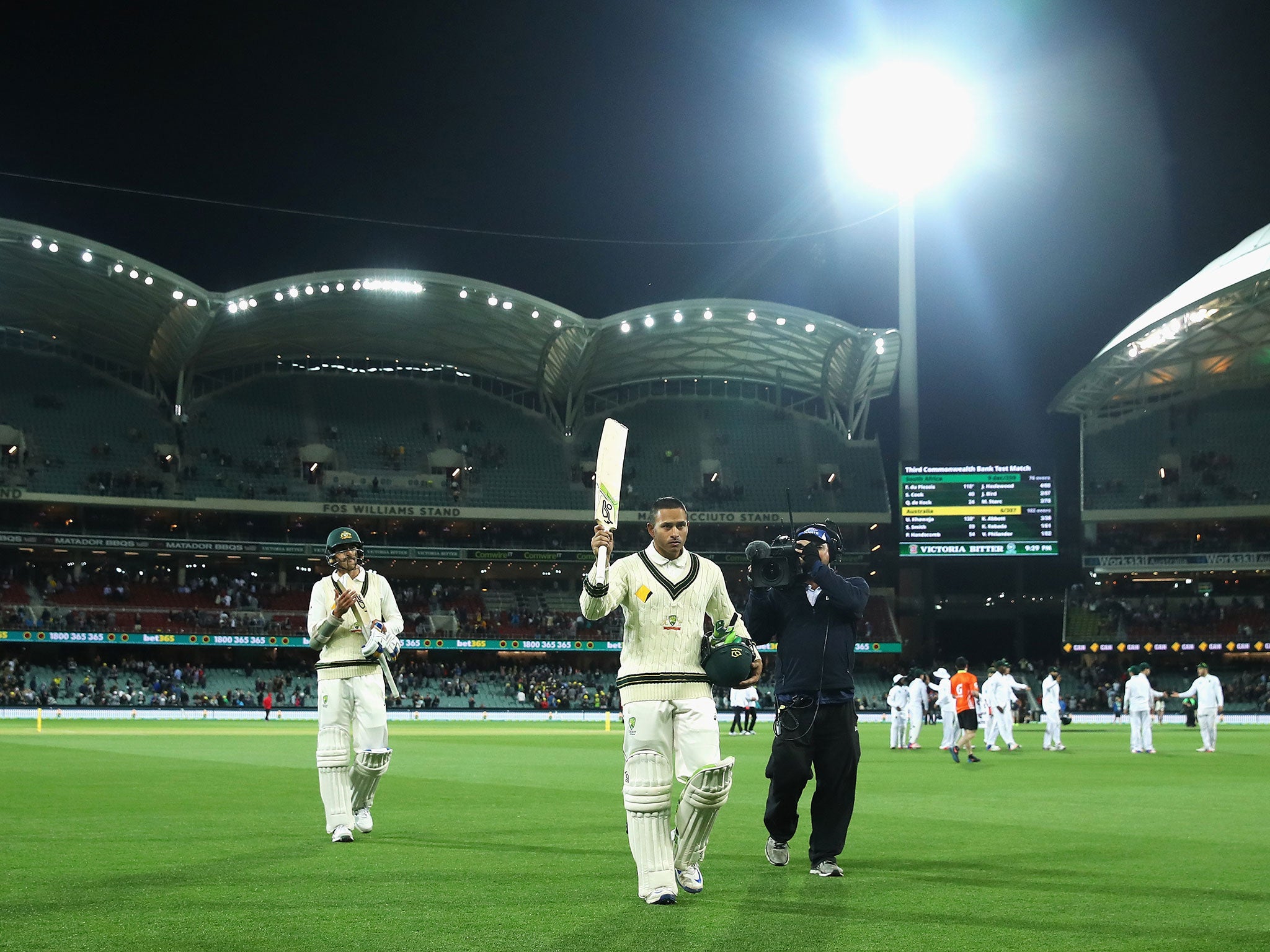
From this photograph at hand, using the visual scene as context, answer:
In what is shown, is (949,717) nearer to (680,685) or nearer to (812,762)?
(812,762)

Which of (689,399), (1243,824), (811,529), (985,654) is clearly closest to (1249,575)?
(985,654)

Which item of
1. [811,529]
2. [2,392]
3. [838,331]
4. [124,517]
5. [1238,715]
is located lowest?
[1238,715]

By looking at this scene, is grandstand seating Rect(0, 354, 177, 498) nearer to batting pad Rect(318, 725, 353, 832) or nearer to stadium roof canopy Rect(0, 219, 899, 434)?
stadium roof canopy Rect(0, 219, 899, 434)

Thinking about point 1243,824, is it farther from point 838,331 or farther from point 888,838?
point 838,331

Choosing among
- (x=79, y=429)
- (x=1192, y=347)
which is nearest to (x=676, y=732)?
(x=1192, y=347)

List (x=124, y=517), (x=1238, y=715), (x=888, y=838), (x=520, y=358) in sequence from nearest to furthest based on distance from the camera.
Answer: (x=888, y=838) → (x=1238, y=715) → (x=124, y=517) → (x=520, y=358)

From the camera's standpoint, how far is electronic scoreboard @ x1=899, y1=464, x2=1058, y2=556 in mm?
49656

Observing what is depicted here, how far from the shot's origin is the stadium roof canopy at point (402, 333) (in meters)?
54.5

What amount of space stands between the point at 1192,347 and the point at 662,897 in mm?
59390

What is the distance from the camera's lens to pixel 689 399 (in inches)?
2837

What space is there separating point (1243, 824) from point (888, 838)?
12.3ft

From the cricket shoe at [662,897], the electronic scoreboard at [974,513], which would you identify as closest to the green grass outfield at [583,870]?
the cricket shoe at [662,897]

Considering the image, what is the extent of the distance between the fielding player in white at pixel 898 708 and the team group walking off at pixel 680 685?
19.1 metres

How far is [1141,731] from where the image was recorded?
2650 centimetres
